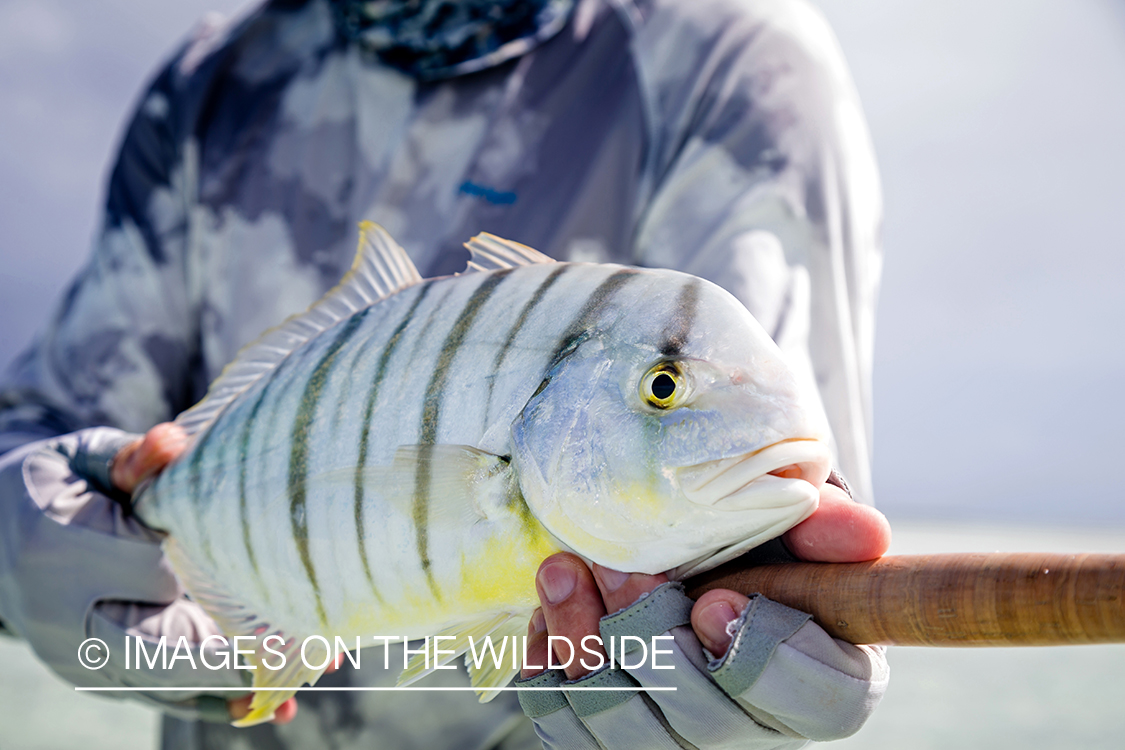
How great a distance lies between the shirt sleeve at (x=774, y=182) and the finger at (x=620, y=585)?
19.2 inches

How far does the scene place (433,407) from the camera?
681 millimetres

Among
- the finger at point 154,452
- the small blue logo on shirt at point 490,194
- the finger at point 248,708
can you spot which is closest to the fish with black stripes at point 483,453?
the finger at point 154,452

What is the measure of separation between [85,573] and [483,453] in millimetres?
762

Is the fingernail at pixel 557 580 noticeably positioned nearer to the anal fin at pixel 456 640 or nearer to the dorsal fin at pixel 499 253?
the anal fin at pixel 456 640

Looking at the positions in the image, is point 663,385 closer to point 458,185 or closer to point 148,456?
point 148,456

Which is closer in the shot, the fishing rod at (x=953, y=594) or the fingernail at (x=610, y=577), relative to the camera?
the fishing rod at (x=953, y=594)

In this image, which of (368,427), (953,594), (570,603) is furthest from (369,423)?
(953,594)

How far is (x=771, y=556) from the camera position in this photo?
2.16ft

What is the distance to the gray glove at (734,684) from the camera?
1.97 feet

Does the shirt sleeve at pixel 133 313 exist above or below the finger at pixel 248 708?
above

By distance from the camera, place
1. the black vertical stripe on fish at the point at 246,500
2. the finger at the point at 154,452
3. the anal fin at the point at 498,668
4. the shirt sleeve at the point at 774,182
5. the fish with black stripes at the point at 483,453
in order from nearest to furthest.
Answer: the fish with black stripes at the point at 483,453
the anal fin at the point at 498,668
the black vertical stripe on fish at the point at 246,500
the finger at the point at 154,452
the shirt sleeve at the point at 774,182

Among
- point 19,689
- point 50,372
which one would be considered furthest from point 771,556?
point 19,689

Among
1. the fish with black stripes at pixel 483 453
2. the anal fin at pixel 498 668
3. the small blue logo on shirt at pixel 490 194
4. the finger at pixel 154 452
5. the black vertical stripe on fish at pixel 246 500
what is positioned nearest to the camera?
the fish with black stripes at pixel 483 453

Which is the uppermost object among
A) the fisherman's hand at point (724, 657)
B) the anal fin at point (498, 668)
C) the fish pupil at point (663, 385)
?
the fish pupil at point (663, 385)
